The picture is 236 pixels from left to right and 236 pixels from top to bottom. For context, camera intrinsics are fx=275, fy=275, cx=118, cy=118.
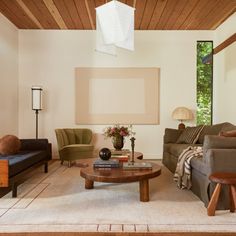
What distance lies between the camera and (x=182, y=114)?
5.91 m

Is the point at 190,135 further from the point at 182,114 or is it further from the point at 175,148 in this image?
the point at 182,114

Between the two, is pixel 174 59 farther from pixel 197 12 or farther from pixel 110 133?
pixel 110 133

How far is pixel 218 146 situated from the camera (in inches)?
113

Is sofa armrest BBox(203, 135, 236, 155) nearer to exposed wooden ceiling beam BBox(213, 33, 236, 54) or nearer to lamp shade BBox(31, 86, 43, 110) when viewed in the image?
exposed wooden ceiling beam BBox(213, 33, 236, 54)

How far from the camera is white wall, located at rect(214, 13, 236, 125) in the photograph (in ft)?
17.5

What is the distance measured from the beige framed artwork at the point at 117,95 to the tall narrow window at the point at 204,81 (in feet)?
3.33

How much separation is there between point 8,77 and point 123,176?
3968mm

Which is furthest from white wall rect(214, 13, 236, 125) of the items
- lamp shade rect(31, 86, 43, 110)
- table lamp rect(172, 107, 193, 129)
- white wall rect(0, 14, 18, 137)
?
white wall rect(0, 14, 18, 137)

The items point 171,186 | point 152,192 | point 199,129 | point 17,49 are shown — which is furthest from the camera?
point 17,49

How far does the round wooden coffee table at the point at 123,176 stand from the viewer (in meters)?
2.94

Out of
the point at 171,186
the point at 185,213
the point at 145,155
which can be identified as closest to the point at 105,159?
the point at 171,186

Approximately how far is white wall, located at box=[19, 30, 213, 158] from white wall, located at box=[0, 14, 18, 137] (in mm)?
218

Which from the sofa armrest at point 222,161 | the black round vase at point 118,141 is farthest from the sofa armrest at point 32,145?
the sofa armrest at point 222,161

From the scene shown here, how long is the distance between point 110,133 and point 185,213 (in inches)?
Result: 85.4
